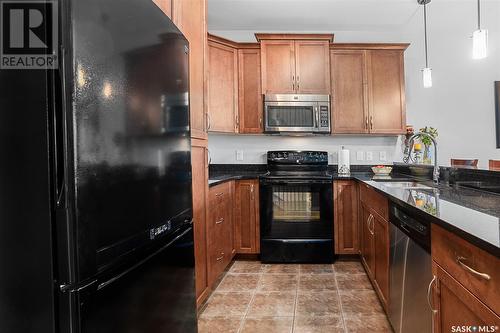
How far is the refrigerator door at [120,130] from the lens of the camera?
2.31 ft

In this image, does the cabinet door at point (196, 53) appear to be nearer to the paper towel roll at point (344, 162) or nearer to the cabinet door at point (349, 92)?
the cabinet door at point (349, 92)

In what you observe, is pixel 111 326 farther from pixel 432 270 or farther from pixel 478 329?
pixel 432 270

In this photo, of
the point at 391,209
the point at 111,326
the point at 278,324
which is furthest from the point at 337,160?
the point at 111,326

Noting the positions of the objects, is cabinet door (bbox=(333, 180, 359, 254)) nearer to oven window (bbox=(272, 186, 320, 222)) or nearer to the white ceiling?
oven window (bbox=(272, 186, 320, 222))

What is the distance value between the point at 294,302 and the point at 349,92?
91.5 inches

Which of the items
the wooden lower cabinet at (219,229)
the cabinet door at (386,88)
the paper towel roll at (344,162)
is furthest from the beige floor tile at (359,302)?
the cabinet door at (386,88)

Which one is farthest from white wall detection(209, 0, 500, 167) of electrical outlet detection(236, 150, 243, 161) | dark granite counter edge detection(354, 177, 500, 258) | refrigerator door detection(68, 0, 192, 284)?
refrigerator door detection(68, 0, 192, 284)

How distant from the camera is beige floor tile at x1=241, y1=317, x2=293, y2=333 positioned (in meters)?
1.84

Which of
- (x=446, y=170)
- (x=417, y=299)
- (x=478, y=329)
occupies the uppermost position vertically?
(x=446, y=170)

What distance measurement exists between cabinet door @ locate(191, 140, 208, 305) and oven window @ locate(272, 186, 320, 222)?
115 centimetres

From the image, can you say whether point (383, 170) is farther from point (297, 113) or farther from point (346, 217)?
point (297, 113)

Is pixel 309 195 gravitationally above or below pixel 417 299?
above

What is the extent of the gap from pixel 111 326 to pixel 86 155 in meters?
0.48

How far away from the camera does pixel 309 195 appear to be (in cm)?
299
